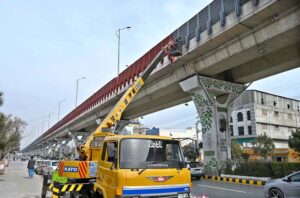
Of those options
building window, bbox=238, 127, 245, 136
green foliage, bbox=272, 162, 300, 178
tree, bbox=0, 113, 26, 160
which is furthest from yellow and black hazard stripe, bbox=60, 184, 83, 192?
building window, bbox=238, 127, 245, 136

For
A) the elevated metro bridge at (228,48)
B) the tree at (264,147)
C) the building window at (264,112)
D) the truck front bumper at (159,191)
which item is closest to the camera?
the truck front bumper at (159,191)

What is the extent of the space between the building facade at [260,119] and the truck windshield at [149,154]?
6089cm

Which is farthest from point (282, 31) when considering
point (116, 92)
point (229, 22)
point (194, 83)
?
point (116, 92)

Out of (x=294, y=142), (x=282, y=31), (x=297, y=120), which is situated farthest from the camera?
(x=297, y=120)

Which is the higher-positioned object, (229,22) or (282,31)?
(229,22)

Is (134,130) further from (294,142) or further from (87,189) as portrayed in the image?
(87,189)

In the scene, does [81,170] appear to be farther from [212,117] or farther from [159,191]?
[212,117]

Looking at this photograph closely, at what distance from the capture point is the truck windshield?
268 inches

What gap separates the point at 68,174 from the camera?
31.5ft

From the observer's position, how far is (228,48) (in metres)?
18.6

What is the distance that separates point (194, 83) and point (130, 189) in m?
16.6

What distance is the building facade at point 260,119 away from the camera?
6675 centimetres

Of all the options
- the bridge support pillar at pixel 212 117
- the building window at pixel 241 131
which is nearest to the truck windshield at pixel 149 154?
the bridge support pillar at pixel 212 117

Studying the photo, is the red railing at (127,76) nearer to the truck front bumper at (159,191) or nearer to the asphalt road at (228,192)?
the asphalt road at (228,192)
